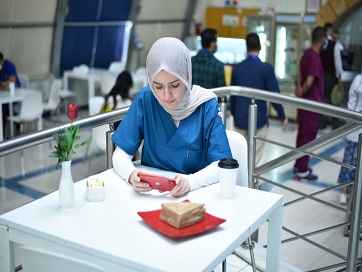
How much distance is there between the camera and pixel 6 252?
201 cm

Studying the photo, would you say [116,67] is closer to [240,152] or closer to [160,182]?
[240,152]

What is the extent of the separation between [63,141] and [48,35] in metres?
7.53

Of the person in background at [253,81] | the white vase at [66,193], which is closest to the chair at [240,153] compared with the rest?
the white vase at [66,193]

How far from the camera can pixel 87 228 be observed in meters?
1.87

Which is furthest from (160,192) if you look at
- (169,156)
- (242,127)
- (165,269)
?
(242,127)

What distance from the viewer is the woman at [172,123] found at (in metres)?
2.32

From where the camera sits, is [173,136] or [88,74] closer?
[173,136]

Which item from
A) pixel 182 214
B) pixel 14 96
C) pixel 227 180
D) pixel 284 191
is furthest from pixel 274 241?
pixel 14 96

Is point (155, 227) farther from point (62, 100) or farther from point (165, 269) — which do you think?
point (62, 100)

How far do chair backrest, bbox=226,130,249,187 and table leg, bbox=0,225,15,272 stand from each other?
3.59 ft

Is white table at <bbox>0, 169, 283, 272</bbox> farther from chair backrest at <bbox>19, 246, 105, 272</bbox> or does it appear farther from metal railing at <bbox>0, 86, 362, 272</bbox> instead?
metal railing at <bbox>0, 86, 362, 272</bbox>

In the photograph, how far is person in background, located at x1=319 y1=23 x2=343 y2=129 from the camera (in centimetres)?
806

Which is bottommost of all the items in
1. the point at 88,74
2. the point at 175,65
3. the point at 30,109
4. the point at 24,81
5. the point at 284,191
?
the point at 284,191

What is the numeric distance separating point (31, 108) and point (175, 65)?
5.04 m
